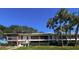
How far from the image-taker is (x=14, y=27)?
6.39 metres

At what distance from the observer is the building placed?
20.9ft

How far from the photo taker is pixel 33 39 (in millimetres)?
6430

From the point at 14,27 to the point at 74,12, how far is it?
128 cm

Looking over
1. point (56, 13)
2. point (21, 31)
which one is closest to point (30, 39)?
point (21, 31)

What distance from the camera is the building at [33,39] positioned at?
638 cm
